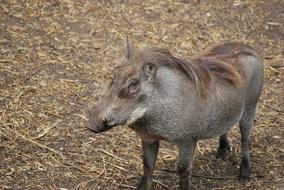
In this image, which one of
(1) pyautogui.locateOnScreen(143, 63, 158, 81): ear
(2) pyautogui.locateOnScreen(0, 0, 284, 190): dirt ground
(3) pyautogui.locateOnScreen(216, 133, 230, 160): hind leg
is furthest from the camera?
(3) pyautogui.locateOnScreen(216, 133, 230, 160): hind leg

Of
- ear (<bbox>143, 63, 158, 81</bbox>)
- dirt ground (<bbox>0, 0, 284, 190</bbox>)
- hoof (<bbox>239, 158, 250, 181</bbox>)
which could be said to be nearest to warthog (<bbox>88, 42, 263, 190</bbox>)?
ear (<bbox>143, 63, 158, 81</bbox>)

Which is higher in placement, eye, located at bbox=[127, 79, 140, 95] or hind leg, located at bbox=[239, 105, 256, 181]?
eye, located at bbox=[127, 79, 140, 95]

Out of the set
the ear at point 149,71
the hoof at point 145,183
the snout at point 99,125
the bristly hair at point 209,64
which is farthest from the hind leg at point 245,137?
→ the snout at point 99,125

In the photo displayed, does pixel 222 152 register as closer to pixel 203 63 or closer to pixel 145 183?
pixel 145 183

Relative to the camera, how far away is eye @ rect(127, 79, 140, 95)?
11.5 ft

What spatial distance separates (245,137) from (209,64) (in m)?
0.80

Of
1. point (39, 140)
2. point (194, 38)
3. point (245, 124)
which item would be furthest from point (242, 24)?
point (39, 140)

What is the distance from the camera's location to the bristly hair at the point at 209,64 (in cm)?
375

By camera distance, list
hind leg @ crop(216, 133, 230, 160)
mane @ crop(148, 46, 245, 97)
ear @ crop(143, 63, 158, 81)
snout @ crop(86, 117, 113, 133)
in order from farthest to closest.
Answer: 1. hind leg @ crop(216, 133, 230, 160)
2. mane @ crop(148, 46, 245, 97)
3. ear @ crop(143, 63, 158, 81)
4. snout @ crop(86, 117, 113, 133)

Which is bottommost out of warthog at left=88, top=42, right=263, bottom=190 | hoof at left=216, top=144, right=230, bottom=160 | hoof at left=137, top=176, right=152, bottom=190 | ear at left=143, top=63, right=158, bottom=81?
hoof at left=216, top=144, right=230, bottom=160

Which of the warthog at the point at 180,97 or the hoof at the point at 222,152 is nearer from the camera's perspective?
the warthog at the point at 180,97

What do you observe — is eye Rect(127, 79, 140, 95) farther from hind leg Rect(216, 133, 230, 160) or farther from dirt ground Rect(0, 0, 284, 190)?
hind leg Rect(216, 133, 230, 160)

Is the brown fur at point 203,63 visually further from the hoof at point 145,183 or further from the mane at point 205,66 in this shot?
the hoof at point 145,183

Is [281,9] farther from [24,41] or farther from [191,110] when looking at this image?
[191,110]
